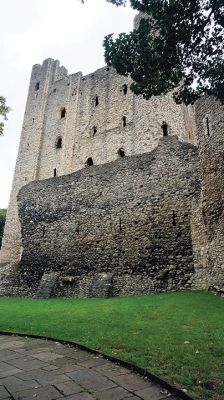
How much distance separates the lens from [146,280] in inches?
566

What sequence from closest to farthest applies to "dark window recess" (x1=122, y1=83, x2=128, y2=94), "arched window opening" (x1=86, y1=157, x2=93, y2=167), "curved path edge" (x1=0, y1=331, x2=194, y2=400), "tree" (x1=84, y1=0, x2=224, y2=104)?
"curved path edge" (x1=0, y1=331, x2=194, y2=400), "tree" (x1=84, y1=0, x2=224, y2=104), "arched window opening" (x1=86, y1=157, x2=93, y2=167), "dark window recess" (x1=122, y1=83, x2=128, y2=94)

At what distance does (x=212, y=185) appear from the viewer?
1334cm

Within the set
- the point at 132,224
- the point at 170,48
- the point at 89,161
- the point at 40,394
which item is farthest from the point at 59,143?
the point at 40,394

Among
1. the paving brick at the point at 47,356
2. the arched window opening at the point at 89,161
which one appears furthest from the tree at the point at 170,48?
the arched window opening at the point at 89,161

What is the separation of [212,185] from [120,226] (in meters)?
4.95

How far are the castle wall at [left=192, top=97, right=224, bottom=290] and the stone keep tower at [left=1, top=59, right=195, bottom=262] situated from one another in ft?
40.8

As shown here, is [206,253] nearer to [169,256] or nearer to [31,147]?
[169,256]

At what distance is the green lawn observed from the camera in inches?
186

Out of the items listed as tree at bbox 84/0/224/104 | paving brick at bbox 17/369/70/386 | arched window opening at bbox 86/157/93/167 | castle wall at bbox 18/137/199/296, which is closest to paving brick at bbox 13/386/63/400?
paving brick at bbox 17/369/70/386

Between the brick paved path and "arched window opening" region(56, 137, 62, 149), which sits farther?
"arched window opening" region(56, 137, 62, 149)

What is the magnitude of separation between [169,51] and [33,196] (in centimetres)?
1395

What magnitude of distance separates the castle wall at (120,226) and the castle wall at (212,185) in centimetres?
86

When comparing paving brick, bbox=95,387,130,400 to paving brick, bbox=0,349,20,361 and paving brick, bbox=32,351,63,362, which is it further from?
paving brick, bbox=0,349,20,361

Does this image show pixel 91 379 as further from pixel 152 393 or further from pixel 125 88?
pixel 125 88
